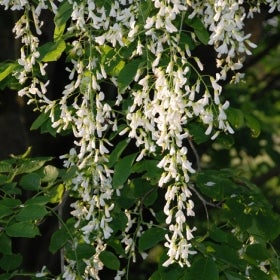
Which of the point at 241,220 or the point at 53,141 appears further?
the point at 53,141

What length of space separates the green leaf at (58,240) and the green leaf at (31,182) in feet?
0.65

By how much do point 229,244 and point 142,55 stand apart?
0.84m

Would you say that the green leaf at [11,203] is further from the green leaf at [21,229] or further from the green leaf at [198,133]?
the green leaf at [198,133]

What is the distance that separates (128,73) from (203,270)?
0.72m

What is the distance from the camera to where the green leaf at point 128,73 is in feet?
8.48

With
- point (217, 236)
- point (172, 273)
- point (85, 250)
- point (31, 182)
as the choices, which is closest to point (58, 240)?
point (85, 250)

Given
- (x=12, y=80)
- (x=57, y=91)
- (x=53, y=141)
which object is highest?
(x=12, y=80)

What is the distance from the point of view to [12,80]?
303 cm

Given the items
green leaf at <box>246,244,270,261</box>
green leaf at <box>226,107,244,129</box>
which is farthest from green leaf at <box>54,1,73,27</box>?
green leaf at <box>246,244,270,261</box>

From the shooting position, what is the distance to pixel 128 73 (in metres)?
2.60

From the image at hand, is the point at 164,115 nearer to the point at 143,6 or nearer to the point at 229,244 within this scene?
the point at 143,6

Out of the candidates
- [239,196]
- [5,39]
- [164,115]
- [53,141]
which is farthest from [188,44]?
[5,39]

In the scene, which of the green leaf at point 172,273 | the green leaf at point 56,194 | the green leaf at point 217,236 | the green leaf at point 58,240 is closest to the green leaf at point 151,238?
the green leaf at point 172,273

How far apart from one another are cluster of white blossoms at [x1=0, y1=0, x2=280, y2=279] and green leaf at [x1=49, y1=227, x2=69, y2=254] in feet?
0.28
